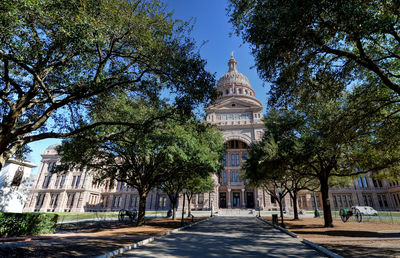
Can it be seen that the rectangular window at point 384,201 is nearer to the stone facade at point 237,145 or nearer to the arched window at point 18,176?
the stone facade at point 237,145

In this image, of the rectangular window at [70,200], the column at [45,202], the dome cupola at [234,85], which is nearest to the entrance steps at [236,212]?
the dome cupola at [234,85]

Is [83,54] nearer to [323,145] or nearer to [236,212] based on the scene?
[323,145]

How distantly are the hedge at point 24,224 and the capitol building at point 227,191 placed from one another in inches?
1432

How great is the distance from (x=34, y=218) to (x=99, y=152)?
6.04 meters

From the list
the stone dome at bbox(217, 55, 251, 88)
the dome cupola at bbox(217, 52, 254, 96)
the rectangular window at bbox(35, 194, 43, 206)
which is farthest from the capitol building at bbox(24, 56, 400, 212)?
the stone dome at bbox(217, 55, 251, 88)

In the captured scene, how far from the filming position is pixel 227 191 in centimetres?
5097

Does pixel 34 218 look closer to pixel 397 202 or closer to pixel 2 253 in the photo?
pixel 2 253

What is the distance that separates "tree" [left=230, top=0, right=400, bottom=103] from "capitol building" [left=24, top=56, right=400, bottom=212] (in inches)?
1567

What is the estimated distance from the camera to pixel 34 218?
13.3 meters

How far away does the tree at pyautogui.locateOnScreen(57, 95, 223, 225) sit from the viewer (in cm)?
1152

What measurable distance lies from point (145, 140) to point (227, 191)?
42.7 metres

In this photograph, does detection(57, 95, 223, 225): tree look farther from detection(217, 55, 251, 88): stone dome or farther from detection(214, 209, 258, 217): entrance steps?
detection(217, 55, 251, 88): stone dome

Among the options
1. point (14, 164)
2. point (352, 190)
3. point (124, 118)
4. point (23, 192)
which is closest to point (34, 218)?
point (23, 192)

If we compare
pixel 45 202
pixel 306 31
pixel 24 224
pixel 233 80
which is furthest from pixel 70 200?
pixel 306 31
